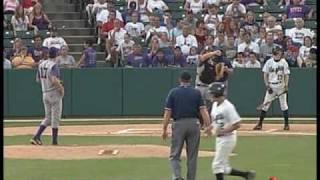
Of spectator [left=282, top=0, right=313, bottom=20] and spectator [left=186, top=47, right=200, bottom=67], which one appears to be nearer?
spectator [left=186, top=47, right=200, bottom=67]

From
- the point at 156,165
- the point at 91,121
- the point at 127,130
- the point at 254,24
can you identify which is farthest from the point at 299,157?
the point at 254,24

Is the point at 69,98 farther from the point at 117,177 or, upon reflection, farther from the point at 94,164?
the point at 117,177

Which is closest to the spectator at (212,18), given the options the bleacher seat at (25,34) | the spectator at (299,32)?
the spectator at (299,32)

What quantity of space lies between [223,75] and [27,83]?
828 centimetres

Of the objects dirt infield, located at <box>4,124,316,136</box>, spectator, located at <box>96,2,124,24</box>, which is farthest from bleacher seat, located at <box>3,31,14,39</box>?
dirt infield, located at <box>4,124,316,136</box>

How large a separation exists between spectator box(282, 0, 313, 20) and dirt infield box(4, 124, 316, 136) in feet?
20.4

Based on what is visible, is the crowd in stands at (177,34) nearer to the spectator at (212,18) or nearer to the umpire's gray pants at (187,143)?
the spectator at (212,18)

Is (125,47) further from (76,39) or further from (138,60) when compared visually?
(76,39)

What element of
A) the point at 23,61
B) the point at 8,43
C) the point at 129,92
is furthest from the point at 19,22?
the point at 129,92

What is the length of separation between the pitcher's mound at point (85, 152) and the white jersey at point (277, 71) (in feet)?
15.4

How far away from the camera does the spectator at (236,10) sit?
28.5 m

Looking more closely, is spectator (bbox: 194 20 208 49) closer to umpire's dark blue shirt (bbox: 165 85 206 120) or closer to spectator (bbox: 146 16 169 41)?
spectator (bbox: 146 16 169 41)

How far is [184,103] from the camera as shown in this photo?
44.3 ft

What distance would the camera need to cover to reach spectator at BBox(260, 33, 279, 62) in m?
26.4
